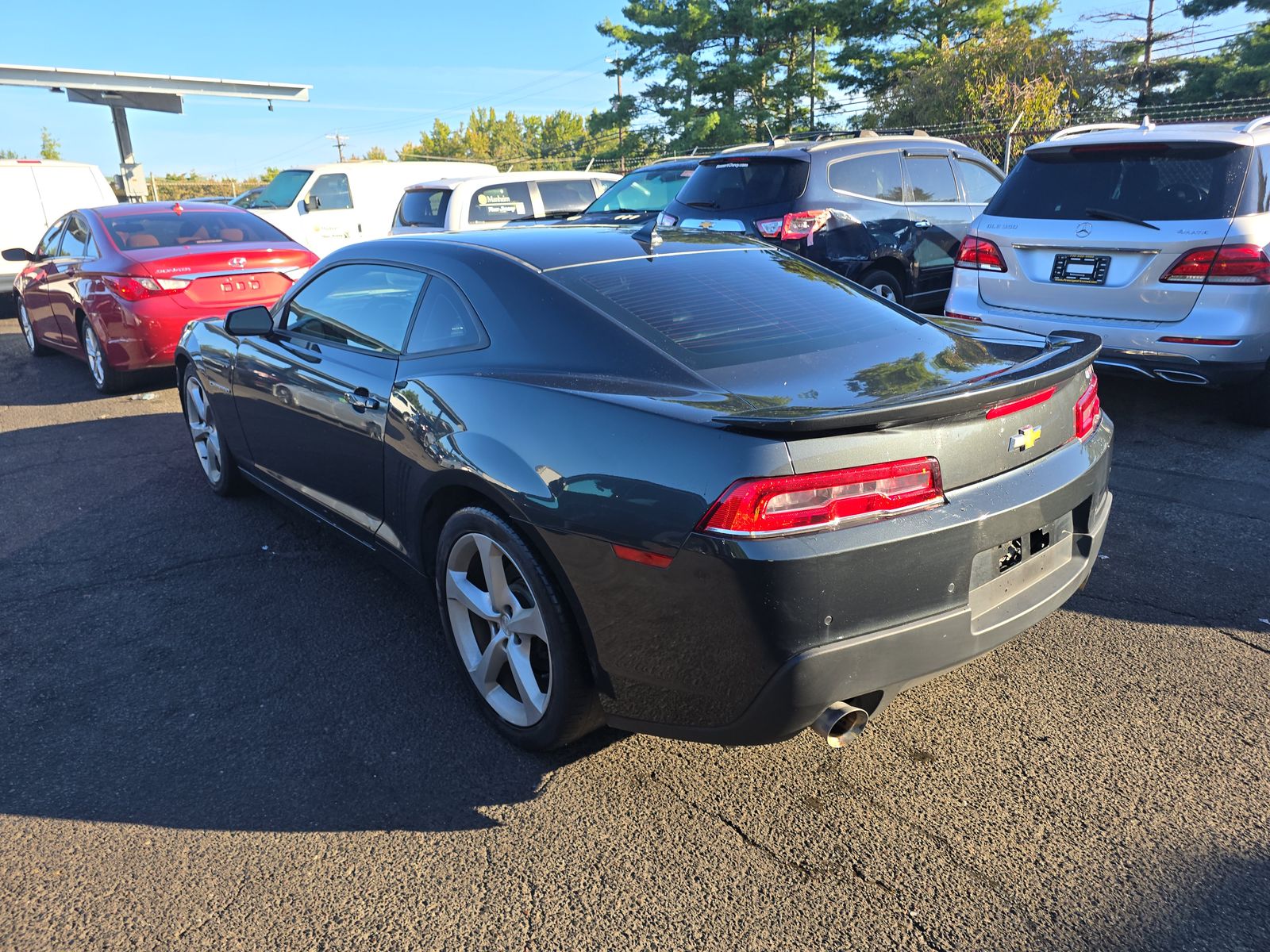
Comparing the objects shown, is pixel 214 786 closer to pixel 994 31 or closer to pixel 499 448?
pixel 499 448

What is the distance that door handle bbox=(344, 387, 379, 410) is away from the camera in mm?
3328

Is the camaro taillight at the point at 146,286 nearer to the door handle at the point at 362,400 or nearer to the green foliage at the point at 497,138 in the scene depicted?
the door handle at the point at 362,400

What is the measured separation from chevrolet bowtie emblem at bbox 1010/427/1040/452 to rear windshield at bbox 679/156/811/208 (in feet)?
16.8

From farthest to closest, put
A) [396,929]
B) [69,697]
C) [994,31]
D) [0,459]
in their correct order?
[994,31], [0,459], [69,697], [396,929]

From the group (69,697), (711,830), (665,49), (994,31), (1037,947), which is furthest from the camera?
(665,49)

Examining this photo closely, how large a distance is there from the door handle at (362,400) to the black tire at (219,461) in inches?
69.4

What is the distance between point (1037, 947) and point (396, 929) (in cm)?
147

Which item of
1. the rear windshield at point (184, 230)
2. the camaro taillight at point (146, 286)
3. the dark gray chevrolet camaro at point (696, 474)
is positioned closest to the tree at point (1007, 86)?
the rear windshield at point (184, 230)

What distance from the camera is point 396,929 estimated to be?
7.22ft

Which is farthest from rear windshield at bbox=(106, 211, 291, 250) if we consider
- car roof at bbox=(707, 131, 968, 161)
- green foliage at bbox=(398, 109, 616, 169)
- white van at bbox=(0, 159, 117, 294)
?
green foliage at bbox=(398, 109, 616, 169)

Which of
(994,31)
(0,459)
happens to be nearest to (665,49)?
(994,31)

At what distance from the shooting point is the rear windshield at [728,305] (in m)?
2.81

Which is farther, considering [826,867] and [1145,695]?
[1145,695]

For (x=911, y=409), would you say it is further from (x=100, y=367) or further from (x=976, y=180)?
(x=100, y=367)
